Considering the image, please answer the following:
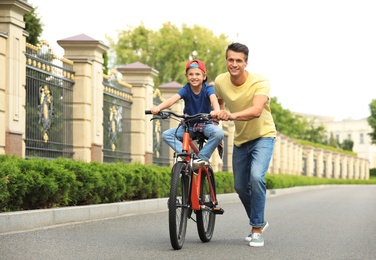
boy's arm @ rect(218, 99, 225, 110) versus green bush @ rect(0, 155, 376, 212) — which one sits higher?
boy's arm @ rect(218, 99, 225, 110)

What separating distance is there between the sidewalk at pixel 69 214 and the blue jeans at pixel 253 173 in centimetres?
259

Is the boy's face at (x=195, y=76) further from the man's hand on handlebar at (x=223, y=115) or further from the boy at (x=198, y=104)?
the man's hand on handlebar at (x=223, y=115)

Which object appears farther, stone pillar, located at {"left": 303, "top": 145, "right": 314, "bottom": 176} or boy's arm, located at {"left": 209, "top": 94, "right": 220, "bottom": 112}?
stone pillar, located at {"left": 303, "top": 145, "right": 314, "bottom": 176}

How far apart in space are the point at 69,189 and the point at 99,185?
119cm

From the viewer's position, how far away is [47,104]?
592 inches

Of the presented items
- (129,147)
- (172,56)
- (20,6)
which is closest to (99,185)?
(20,6)

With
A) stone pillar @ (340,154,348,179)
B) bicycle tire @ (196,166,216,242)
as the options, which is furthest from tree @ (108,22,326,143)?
bicycle tire @ (196,166,216,242)

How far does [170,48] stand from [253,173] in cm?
6341

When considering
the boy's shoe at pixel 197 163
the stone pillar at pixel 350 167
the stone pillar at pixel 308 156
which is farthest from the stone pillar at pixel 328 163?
the boy's shoe at pixel 197 163

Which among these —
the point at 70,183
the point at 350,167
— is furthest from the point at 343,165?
the point at 70,183

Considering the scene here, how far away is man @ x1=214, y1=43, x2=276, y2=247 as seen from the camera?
26.4 ft

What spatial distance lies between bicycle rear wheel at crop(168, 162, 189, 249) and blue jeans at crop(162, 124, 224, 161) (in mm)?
403

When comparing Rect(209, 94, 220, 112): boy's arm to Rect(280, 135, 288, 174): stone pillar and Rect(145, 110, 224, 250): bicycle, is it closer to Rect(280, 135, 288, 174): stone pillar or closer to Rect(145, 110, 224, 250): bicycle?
Rect(145, 110, 224, 250): bicycle

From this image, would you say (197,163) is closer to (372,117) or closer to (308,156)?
(308,156)
